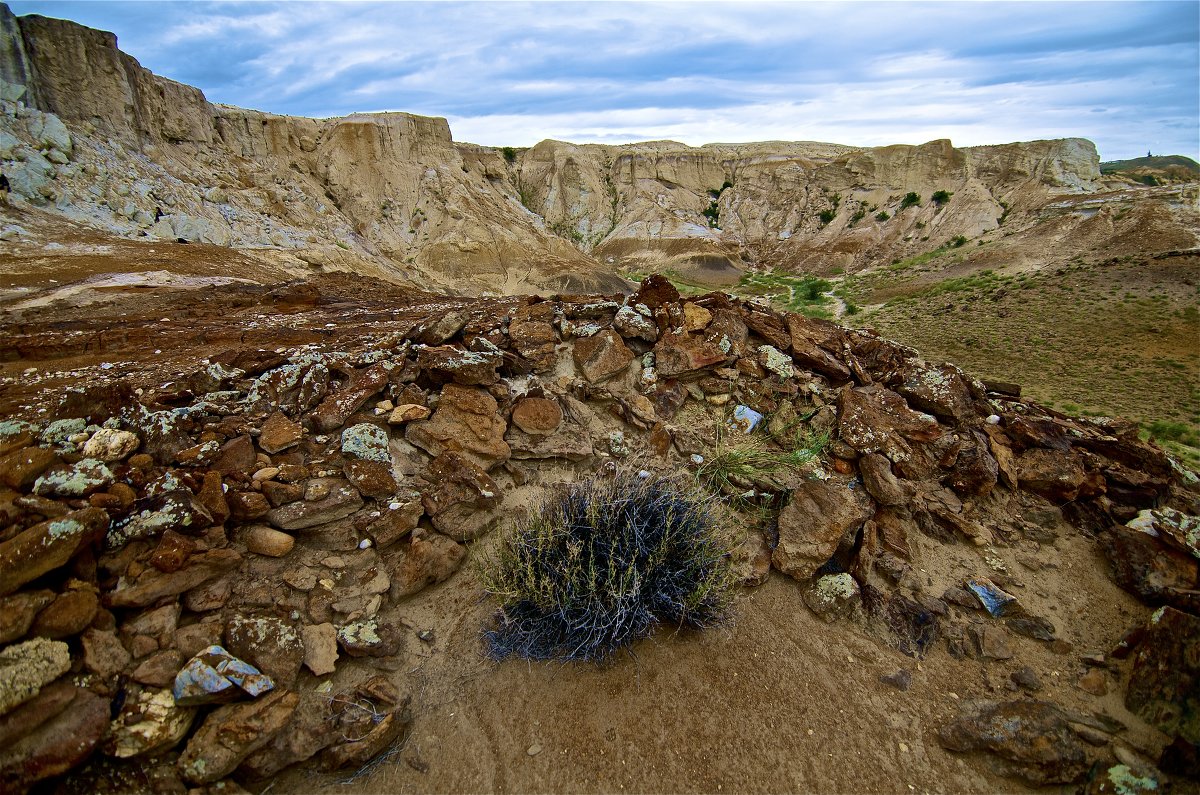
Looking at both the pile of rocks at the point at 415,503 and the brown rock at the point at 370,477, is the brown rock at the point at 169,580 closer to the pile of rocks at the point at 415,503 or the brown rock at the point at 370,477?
the pile of rocks at the point at 415,503

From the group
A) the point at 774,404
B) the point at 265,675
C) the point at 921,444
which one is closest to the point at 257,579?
the point at 265,675

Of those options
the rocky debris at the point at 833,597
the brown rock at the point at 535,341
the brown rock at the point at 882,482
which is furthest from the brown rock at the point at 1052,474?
the brown rock at the point at 535,341

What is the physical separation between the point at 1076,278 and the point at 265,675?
26.4 meters

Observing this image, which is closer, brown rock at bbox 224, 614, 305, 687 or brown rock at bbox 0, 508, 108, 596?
brown rock at bbox 0, 508, 108, 596

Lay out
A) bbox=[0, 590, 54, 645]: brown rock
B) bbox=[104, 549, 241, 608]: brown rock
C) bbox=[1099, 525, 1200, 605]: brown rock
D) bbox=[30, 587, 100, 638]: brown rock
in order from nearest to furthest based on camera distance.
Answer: bbox=[0, 590, 54, 645]: brown rock → bbox=[30, 587, 100, 638]: brown rock → bbox=[104, 549, 241, 608]: brown rock → bbox=[1099, 525, 1200, 605]: brown rock

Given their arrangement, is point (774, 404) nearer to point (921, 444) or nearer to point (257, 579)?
point (921, 444)

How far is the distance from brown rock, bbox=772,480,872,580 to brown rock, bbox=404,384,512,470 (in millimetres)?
2191

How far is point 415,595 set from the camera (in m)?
3.20

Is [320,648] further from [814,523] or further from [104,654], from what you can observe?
[814,523]

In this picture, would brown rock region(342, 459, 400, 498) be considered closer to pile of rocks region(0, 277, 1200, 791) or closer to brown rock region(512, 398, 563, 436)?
pile of rocks region(0, 277, 1200, 791)

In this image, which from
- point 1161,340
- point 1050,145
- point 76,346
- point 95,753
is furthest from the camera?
point 1050,145

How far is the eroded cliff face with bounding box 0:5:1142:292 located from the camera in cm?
1742

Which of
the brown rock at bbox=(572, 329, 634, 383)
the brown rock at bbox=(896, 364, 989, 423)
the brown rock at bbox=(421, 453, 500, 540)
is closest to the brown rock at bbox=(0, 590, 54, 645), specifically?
the brown rock at bbox=(421, 453, 500, 540)

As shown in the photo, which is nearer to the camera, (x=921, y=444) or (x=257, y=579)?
(x=257, y=579)
